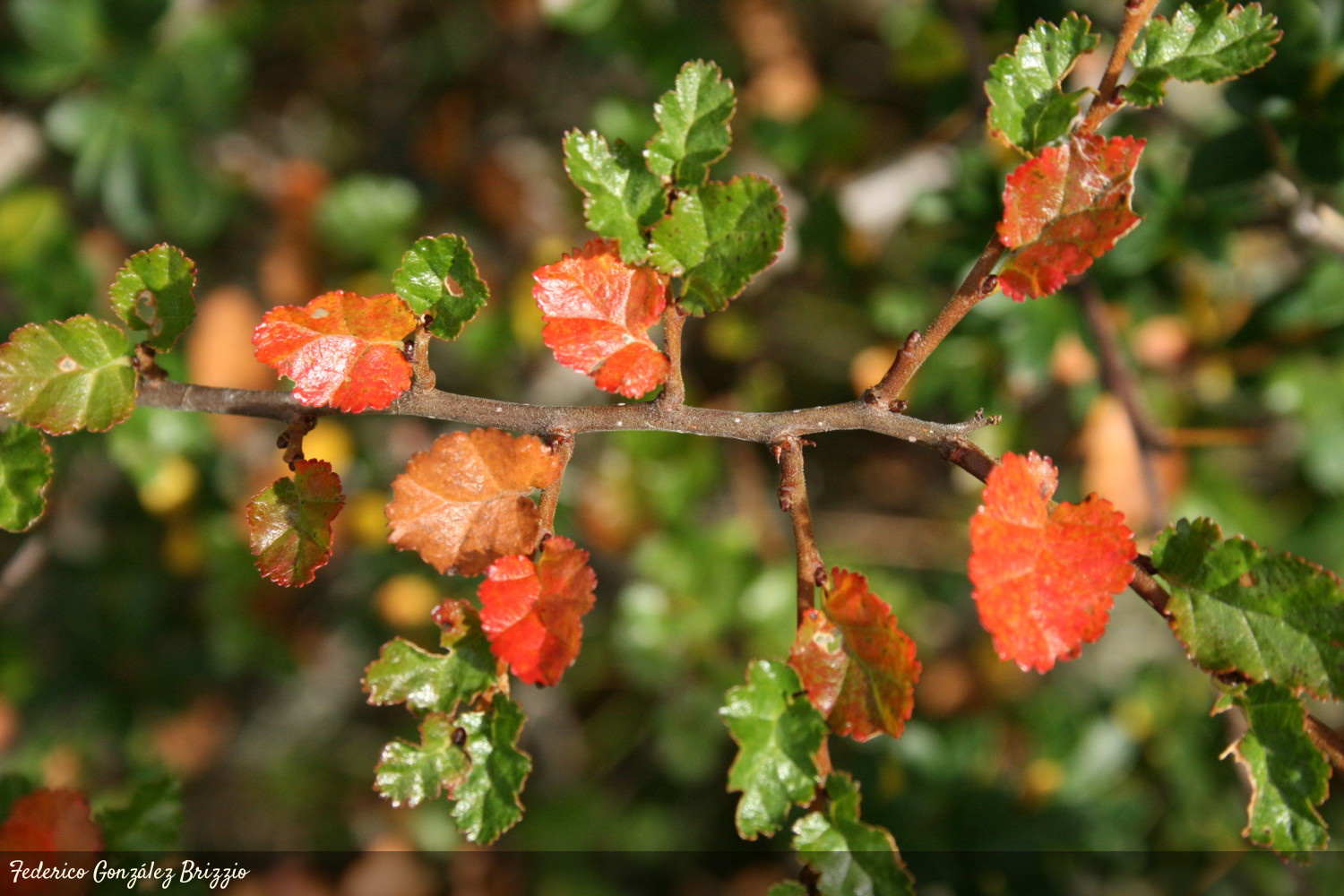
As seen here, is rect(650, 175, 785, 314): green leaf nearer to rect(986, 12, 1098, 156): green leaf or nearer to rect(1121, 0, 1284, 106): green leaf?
rect(986, 12, 1098, 156): green leaf

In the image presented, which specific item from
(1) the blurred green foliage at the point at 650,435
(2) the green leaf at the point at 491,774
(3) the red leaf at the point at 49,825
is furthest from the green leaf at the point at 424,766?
(1) the blurred green foliage at the point at 650,435

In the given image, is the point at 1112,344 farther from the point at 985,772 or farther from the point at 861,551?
the point at 985,772

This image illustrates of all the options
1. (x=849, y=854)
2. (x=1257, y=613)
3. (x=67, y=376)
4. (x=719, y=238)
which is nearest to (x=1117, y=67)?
(x=719, y=238)

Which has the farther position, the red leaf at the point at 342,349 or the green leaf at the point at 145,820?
the green leaf at the point at 145,820

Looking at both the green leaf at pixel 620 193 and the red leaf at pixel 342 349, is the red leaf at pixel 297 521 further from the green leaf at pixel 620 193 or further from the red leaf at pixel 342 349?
the green leaf at pixel 620 193

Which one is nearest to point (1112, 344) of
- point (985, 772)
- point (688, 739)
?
point (985, 772)

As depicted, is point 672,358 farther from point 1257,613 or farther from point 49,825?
point 49,825
